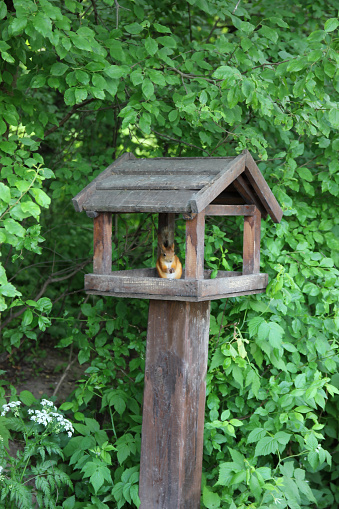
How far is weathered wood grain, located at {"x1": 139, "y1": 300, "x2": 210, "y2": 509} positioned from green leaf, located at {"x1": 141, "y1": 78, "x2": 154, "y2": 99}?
953mm

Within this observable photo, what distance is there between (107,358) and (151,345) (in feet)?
2.89

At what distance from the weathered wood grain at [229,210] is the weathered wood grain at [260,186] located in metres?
0.08

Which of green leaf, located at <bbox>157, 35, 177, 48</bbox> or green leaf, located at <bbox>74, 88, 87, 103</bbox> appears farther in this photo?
green leaf, located at <bbox>157, 35, 177, 48</bbox>

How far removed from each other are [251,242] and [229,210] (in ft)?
0.80

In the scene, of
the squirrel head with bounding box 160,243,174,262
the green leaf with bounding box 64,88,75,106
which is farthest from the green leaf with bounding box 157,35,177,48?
the squirrel head with bounding box 160,243,174,262

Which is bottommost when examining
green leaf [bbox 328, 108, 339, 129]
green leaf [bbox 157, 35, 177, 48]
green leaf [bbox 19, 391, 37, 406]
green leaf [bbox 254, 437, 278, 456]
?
green leaf [bbox 254, 437, 278, 456]

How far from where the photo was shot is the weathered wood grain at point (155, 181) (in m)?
2.51

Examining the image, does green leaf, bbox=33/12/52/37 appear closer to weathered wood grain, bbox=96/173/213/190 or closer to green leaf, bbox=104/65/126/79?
green leaf, bbox=104/65/126/79

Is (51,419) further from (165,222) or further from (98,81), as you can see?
(98,81)

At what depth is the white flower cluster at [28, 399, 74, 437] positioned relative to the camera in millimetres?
3119

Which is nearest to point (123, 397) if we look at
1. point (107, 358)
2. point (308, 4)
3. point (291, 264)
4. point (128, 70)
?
point (107, 358)

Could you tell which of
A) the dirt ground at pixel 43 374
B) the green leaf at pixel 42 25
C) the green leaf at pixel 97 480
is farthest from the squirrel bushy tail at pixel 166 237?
the dirt ground at pixel 43 374

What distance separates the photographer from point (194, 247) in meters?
2.44

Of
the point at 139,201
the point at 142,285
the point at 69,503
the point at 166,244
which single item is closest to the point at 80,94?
the point at 139,201
